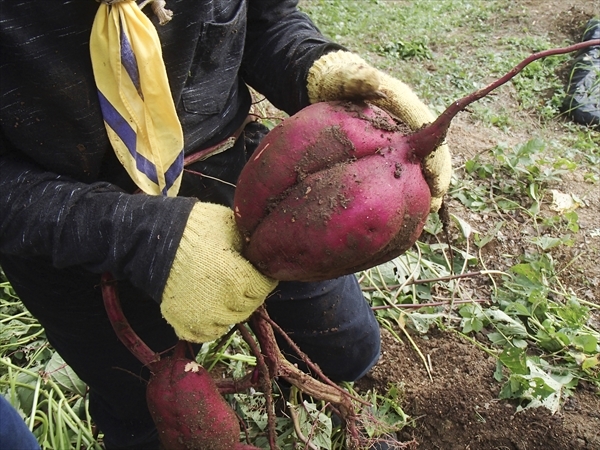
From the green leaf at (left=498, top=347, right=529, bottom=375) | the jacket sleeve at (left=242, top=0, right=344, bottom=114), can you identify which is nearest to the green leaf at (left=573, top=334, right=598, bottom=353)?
the green leaf at (left=498, top=347, right=529, bottom=375)

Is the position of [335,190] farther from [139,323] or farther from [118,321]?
[139,323]

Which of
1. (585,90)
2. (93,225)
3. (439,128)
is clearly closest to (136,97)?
(93,225)

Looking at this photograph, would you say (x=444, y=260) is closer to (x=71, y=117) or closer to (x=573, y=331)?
(x=573, y=331)

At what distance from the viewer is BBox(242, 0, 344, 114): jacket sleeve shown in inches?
52.6

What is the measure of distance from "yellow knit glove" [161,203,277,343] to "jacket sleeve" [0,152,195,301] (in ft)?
0.07

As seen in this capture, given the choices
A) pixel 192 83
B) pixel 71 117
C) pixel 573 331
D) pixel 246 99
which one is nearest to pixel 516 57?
Answer: pixel 573 331

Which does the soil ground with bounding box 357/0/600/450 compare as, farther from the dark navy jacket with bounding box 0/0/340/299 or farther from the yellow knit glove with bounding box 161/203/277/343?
the dark navy jacket with bounding box 0/0/340/299

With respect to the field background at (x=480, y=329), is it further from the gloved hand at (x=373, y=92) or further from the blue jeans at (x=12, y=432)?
the blue jeans at (x=12, y=432)

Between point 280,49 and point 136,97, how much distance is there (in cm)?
46

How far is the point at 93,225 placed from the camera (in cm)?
101

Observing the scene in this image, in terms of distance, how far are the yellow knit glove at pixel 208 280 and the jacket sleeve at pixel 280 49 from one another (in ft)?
1.46

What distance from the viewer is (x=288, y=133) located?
980 millimetres

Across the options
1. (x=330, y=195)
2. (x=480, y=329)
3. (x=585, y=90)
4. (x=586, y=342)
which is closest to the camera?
(x=330, y=195)

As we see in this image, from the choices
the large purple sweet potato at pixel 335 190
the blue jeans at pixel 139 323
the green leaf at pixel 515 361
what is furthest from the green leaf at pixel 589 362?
the large purple sweet potato at pixel 335 190
